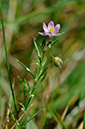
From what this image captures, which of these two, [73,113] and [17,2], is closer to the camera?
[73,113]

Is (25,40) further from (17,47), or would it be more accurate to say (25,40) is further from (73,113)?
(73,113)

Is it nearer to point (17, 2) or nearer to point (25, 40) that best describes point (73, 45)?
point (25, 40)

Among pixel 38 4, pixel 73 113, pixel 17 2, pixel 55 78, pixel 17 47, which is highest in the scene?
pixel 17 2

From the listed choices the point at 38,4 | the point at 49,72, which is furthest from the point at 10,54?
the point at 38,4

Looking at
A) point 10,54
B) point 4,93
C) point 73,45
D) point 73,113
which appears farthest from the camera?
point 73,45

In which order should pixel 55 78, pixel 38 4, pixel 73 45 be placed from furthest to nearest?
pixel 38 4
pixel 73 45
pixel 55 78

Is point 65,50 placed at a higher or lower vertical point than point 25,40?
lower

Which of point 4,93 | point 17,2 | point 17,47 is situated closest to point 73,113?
point 4,93
